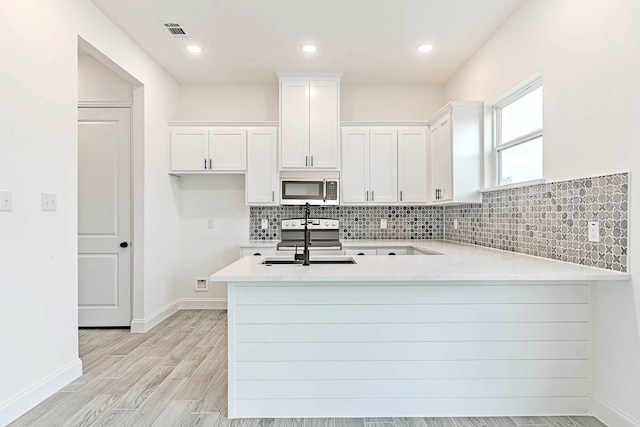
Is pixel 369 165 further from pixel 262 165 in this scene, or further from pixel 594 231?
pixel 594 231

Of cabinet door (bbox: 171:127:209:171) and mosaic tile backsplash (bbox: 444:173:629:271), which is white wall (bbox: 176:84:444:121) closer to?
cabinet door (bbox: 171:127:209:171)

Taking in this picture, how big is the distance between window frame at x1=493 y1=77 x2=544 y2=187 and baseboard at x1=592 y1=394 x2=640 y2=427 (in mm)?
1438

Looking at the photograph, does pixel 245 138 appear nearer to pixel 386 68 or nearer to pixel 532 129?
pixel 386 68

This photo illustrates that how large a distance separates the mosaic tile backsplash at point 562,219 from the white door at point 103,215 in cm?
360

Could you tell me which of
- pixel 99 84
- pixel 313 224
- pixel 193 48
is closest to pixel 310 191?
pixel 313 224

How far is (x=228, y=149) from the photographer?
4301 millimetres

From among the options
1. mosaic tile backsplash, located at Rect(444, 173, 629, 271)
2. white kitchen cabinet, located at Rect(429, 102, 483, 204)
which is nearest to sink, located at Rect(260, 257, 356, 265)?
mosaic tile backsplash, located at Rect(444, 173, 629, 271)

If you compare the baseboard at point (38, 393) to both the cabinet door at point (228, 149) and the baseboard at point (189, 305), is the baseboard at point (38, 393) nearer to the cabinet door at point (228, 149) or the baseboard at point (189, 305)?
the baseboard at point (189, 305)

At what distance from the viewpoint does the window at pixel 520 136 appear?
2801 millimetres

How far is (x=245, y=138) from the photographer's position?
429cm

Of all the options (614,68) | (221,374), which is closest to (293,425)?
(221,374)

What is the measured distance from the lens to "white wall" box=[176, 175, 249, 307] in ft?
15.1

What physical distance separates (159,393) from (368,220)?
2.97 meters

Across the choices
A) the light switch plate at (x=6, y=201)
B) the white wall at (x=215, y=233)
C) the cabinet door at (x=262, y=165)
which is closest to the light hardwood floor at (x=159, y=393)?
the white wall at (x=215, y=233)
